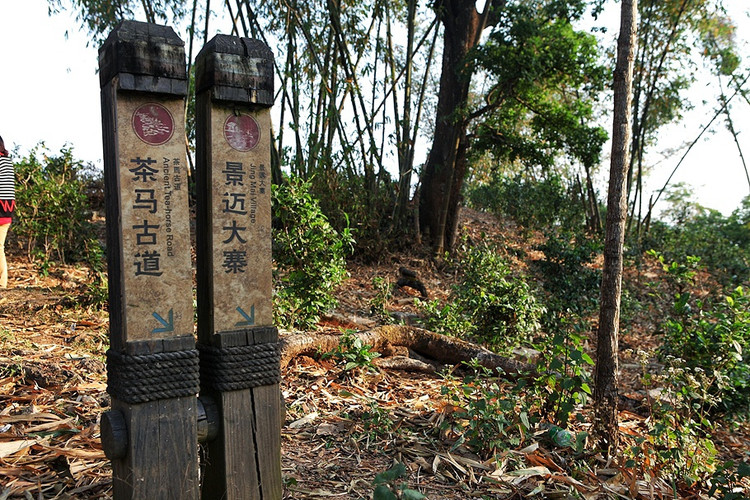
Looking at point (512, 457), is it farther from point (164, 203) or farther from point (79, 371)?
point (79, 371)

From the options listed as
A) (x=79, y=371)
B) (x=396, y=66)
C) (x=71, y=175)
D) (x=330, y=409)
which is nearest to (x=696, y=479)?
(x=330, y=409)

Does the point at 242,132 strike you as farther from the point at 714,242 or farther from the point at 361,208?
the point at 714,242

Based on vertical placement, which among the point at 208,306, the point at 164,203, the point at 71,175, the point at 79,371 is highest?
the point at 71,175

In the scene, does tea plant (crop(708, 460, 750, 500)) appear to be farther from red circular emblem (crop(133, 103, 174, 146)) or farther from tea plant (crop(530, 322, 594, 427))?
red circular emblem (crop(133, 103, 174, 146))

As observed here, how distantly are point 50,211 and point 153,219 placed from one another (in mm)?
5950

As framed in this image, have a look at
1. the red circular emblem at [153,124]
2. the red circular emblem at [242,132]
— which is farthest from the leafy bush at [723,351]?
the red circular emblem at [153,124]

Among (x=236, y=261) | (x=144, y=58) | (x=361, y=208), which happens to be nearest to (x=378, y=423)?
(x=236, y=261)

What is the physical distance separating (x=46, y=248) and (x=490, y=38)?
6.55 meters

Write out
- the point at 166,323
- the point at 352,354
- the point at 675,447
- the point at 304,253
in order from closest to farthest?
the point at 166,323
the point at 675,447
the point at 352,354
the point at 304,253

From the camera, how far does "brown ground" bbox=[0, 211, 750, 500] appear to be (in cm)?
256

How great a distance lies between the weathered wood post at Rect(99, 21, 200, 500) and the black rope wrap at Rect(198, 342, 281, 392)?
12cm

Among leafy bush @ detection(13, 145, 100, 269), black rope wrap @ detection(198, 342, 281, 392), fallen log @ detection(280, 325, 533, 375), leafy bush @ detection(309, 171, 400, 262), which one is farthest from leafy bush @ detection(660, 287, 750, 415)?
leafy bush @ detection(13, 145, 100, 269)

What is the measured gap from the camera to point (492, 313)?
19.5 feet

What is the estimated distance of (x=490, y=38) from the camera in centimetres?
872
